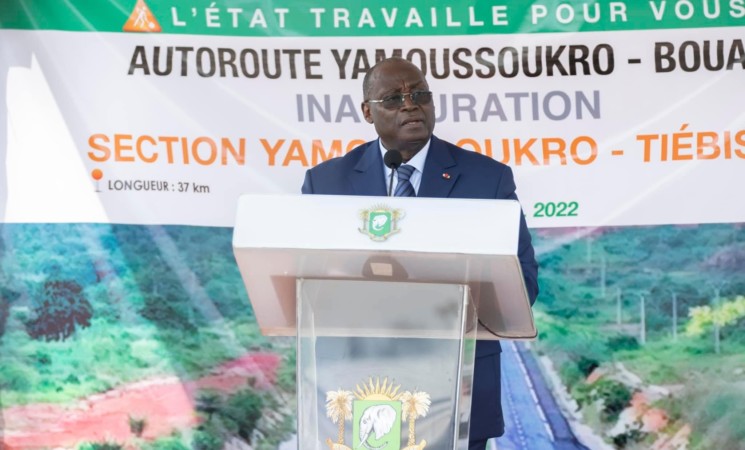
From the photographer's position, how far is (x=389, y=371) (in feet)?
8.89

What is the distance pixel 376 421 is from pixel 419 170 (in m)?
0.97

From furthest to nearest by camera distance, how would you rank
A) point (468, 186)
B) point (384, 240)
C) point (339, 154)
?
1. point (339, 154)
2. point (468, 186)
3. point (384, 240)

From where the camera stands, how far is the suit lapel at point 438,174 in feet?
11.1

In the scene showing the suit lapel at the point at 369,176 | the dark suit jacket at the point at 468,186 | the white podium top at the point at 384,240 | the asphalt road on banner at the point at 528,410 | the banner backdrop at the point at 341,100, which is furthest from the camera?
the asphalt road on banner at the point at 528,410

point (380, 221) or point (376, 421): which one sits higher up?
point (380, 221)

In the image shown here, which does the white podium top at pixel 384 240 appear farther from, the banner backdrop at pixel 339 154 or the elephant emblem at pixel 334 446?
the banner backdrop at pixel 339 154

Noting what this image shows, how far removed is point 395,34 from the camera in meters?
5.09

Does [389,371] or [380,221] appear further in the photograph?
[389,371]

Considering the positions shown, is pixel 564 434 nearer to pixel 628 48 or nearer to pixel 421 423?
pixel 628 48

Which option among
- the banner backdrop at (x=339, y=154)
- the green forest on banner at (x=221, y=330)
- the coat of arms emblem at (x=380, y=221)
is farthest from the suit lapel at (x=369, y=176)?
the green forest on banner at (x=221, y=330)

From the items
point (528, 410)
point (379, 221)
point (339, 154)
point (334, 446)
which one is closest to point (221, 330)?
point (339, 154)

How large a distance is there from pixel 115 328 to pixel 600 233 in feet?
6.63

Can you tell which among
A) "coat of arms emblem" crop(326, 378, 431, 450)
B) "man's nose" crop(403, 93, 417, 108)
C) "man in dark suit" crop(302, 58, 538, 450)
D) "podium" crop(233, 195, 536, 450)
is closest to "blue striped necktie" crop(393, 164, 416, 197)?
→ "man in dark suit" crop(302, 58, 538, 450)

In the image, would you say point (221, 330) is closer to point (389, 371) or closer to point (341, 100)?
point (341, 100)
